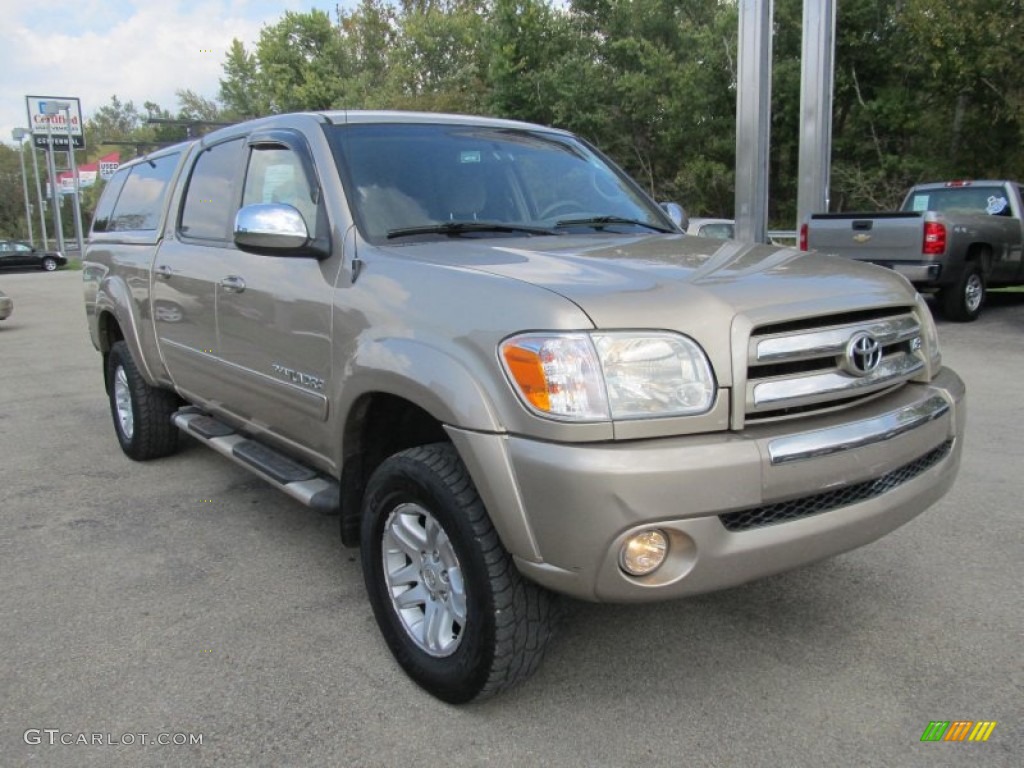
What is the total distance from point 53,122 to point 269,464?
42277 millimetres

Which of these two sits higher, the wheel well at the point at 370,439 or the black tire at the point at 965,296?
the wheel well at the point at 370,439

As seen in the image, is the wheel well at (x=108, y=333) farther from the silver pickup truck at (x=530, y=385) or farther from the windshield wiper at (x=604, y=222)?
the windshield wiper at (x=604, y=222)

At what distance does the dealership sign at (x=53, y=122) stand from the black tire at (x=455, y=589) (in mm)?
42121

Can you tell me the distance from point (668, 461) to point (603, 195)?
1.97m

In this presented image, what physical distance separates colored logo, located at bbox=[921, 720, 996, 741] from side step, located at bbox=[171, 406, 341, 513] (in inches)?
81.2

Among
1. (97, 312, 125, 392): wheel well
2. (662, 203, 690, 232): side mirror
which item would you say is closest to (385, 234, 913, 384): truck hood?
(662, 203, 690, 232): side mirror

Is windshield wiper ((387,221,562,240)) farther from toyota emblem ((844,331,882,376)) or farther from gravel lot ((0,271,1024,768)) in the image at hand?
gravel lot ((0,271,1024,768))

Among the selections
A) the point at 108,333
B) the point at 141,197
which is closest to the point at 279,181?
the point at 141,197

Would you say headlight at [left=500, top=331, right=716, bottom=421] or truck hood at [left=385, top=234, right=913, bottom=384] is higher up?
truck hood at [left=385, top=234, right=913, bottom=384]

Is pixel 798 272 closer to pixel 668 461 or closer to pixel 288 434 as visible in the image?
pixel 668 461

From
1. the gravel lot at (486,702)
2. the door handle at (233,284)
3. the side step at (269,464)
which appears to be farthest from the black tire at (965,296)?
the door handle at (233,284)

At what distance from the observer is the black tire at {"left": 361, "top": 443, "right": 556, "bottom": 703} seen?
243 centimetres

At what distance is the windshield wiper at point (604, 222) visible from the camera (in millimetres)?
3541

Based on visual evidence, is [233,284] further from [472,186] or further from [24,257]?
[24,257]
